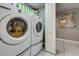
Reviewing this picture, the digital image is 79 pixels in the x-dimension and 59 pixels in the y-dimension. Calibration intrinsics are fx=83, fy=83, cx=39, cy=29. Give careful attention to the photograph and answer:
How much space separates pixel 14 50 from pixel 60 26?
320 centimetres

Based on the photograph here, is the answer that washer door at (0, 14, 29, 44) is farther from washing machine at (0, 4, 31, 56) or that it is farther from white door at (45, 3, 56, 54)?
white door at (45, 3, 56, 54)

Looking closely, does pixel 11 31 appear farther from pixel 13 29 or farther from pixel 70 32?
pixel 70 32

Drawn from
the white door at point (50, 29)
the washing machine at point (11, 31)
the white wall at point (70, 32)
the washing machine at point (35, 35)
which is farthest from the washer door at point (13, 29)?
the white wall at point (70, 32)

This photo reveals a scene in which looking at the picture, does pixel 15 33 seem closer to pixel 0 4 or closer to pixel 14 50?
pixel 14 50

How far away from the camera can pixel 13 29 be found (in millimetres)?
1164

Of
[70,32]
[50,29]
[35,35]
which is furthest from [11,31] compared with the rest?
[70,32]

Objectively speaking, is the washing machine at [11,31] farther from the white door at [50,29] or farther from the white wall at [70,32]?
the white wall at [70,32]

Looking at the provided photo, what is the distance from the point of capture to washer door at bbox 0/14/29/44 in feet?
3.09

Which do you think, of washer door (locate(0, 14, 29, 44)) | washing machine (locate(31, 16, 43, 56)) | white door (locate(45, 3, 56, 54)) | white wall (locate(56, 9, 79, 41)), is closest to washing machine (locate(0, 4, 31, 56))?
washer door (locate(0, 14, 29, 44))

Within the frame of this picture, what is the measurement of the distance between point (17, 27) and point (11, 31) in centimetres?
13

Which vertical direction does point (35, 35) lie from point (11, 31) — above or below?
below

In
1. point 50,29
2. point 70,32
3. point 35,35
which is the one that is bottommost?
point 70,32

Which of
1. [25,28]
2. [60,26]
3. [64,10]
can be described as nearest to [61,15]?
[64,10]

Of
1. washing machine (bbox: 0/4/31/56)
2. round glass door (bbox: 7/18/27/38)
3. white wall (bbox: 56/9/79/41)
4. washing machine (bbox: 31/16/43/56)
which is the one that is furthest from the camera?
white wall (bbox: 56/9/79/41)
